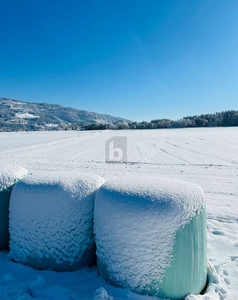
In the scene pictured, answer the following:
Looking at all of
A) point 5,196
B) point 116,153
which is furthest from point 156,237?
point 116,153

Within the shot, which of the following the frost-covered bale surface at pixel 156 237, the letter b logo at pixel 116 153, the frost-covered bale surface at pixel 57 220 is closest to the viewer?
the frost-covered bale surface at pixel 156 237

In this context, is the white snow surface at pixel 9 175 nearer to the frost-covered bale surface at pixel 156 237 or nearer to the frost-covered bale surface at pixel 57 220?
the frost-covered bale surface at pixel 57 220

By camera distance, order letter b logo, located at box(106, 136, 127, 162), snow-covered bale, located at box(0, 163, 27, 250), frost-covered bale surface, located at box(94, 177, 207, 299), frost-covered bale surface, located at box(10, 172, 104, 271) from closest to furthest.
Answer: frost-covered bale surface, located at box(94, 177, 207, 299), frost-covered bale surface, located at box(10, 172, 104, 271), snow-covered bale, located at box(0, 163, 27, 250), letter b logo, located at box(106, 136, 127, 162)

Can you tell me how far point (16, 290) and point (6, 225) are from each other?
35.3 inches

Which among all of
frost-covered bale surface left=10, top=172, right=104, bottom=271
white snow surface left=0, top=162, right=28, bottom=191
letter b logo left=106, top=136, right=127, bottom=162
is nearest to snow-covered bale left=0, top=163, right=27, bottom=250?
white snow surface left=0, top=162, right=28, bottom=191

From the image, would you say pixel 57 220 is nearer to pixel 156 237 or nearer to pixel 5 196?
pixel 5 196

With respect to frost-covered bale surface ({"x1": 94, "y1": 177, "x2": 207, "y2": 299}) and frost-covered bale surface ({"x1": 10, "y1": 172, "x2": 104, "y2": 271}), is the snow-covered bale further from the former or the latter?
frost-covered bale surface ({"x1": 94, "y1": 177, "x2": 207, "y2": 299})

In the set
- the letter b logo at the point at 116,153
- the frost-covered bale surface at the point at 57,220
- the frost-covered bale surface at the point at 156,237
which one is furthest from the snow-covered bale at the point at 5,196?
the letter b logo at the point at 116,153

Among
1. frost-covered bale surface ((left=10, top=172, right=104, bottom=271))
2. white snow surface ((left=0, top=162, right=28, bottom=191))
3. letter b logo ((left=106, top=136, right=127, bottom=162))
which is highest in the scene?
white snow surface ((left=0, top=162, right=28, bottom=191))

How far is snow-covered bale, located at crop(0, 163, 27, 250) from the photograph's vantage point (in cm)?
282

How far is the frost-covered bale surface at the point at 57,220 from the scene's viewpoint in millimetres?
2469

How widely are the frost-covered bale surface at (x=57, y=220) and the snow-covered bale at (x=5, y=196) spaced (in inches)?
10.6

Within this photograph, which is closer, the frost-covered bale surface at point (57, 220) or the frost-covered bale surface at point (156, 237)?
the frost-covered bale surface at point (156, 237)

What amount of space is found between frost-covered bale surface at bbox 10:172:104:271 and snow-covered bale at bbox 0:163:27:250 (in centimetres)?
27
